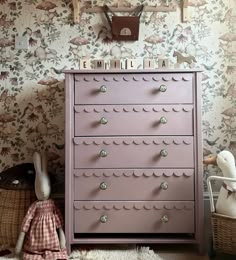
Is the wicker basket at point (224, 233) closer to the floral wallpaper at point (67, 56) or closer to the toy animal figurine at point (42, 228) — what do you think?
the floral wallpaper at point (67, 56)

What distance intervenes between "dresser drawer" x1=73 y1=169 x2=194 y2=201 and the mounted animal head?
17cm

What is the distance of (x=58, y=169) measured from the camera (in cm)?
257

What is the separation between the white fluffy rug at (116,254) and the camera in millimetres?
2062

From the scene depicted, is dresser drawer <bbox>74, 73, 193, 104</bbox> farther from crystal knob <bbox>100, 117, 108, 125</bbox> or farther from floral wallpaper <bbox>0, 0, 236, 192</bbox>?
floral wallpaper <bbox>0, 0, 236, 192</bbox>

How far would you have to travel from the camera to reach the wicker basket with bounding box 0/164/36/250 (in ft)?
7.45

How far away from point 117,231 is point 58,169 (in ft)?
2.26

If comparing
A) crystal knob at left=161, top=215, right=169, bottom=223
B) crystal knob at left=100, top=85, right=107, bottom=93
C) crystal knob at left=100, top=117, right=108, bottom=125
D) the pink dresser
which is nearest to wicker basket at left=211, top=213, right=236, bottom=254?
the pink dresser

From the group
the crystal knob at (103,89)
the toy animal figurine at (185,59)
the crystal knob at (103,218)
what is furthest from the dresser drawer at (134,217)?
the toy animal figurine at (185,59)

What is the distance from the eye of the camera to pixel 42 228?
2.10 metres

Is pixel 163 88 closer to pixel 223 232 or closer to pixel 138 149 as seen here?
pixel 138 149

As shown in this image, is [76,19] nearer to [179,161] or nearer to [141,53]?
[141,53]

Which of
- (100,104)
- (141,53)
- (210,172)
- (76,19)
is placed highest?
(76,19)

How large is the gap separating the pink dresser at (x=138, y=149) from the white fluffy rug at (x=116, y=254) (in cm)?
13

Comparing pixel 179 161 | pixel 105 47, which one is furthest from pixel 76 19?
pixel 179 161
